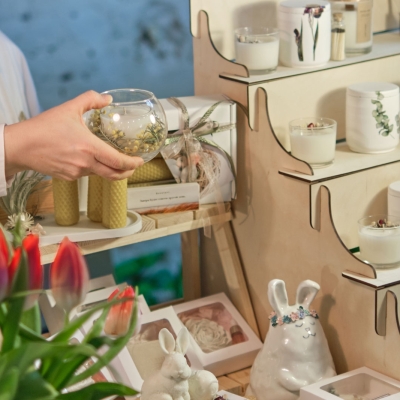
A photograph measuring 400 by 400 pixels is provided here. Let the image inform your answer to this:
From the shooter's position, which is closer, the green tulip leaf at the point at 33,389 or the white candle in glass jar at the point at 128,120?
the green tulip leaf at the point at 33,389

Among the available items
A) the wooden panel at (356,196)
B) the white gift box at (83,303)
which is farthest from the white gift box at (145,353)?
the wooden panel at (356,196)

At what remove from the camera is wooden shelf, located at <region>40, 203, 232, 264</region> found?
3.92ft

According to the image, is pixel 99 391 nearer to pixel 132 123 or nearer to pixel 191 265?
pixel 132 123

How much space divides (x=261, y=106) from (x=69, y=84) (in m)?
0.54

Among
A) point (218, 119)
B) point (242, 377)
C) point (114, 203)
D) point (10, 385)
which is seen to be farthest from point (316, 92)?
point (10, 385)

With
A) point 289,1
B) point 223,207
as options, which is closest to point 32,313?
point 223,207

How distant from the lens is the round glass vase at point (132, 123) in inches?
37.7

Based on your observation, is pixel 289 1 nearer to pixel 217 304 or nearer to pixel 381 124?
pixel 381 124

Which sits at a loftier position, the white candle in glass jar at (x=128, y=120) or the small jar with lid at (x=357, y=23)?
the small jar with lid at (x=357, y=23)

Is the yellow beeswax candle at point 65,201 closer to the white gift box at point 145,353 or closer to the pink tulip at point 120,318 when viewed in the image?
the white gift box at point 145,353

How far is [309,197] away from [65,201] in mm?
427

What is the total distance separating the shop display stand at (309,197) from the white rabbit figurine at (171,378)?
0.30m

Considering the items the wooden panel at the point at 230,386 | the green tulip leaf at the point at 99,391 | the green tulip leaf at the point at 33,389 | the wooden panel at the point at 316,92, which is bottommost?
the wooden panel at the point at 230,386

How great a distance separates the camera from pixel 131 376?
1213 millimetres
